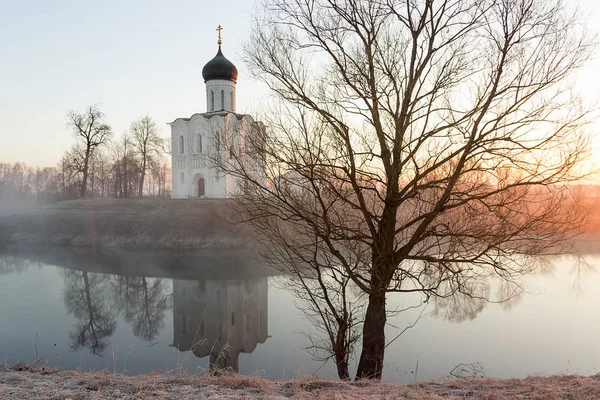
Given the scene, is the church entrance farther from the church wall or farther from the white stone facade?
the church wall

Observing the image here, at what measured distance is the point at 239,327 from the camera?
11.8m

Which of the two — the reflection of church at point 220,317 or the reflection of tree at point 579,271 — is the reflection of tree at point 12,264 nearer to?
the reflection of church at point 220,317

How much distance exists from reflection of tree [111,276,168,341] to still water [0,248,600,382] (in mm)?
35

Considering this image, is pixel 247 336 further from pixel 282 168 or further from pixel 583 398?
pixel 583 398

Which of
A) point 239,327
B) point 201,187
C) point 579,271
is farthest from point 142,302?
point 201,187

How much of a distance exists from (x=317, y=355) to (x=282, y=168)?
4.86 m

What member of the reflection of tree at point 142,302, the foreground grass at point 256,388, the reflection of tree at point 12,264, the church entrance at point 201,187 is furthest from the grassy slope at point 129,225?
the foreground grass at point 256,388

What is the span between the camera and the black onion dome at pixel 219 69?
34.7 metres

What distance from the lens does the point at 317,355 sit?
9.34m

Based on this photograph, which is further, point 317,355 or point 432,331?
point 432,331

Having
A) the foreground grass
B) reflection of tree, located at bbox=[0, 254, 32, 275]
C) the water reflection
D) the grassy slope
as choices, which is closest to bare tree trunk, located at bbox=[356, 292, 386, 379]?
the foreground grass

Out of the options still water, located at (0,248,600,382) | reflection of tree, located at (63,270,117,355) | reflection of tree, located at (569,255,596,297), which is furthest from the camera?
reflection of tree, located at (569,255,596,297)

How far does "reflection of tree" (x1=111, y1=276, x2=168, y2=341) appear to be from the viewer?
38.6 ft

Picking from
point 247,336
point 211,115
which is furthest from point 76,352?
point 211,115
